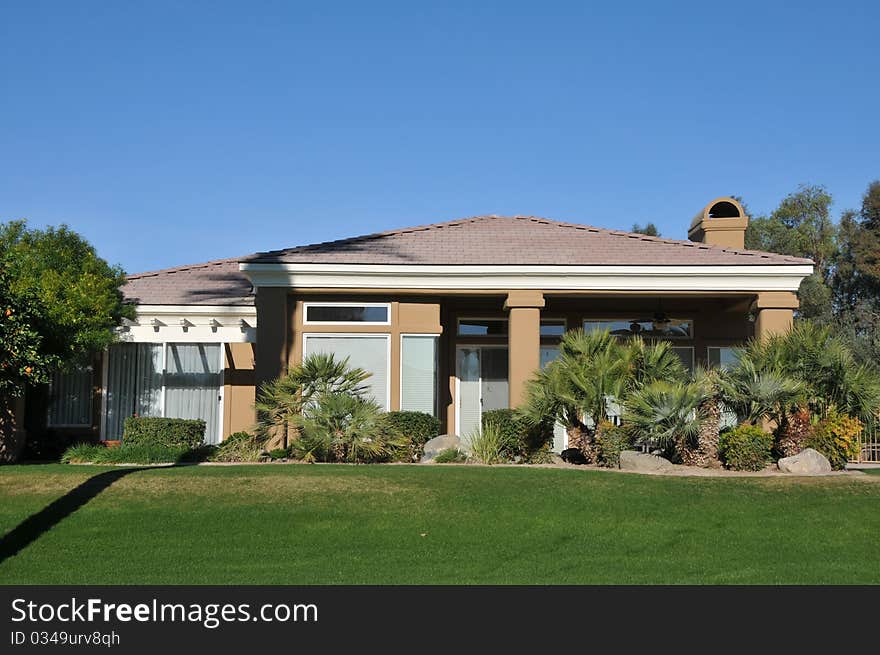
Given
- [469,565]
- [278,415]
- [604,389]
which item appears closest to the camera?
[469,565]

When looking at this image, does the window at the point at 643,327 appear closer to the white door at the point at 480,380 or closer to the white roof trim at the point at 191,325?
the white door at the point at 480,380

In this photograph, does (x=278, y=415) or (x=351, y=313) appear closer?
(x=278, y=415)

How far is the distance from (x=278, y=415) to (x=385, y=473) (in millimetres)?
3436

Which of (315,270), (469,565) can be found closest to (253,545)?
(469,565)

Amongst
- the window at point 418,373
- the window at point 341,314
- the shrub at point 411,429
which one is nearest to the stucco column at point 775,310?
the window at point 418,373

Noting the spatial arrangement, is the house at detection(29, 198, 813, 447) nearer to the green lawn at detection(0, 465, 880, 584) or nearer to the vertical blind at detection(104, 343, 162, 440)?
the vertical blind at detection(104, 343, 162, 440)

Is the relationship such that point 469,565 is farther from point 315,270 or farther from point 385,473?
point 315,270

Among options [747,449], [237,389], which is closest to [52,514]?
[237,389]

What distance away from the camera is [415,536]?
12.4m

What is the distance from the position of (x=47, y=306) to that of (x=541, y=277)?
31.2 ft

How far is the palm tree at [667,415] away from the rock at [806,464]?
4.80 ft

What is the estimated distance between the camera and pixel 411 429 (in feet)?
62.1

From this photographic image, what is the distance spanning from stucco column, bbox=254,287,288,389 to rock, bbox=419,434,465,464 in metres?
3.55
